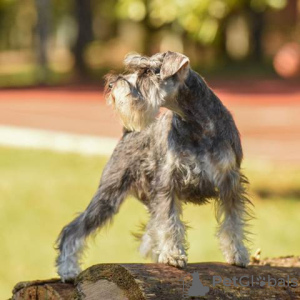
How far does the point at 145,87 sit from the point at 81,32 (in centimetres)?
3554

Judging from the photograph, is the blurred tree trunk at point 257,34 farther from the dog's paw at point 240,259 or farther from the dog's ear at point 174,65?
the dog's ear at point 174,65

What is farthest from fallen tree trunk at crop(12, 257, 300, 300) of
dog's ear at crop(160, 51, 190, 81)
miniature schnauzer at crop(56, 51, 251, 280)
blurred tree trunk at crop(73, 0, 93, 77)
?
blurred tree trunk at crop(73, 0, 93, 77)

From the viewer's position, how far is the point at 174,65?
6336 millimetres

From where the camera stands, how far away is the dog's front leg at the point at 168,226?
6.35m

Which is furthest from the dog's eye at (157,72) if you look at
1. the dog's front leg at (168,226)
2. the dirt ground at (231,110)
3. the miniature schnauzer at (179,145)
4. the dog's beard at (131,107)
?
the dirt ground at (231,110)

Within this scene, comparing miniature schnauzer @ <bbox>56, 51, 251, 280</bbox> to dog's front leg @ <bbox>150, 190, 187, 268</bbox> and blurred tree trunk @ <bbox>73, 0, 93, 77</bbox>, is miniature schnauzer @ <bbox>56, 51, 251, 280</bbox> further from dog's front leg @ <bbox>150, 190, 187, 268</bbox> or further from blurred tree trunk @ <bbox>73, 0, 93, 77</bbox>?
blurred tree trunk @ <bbox>73, 0, 93, 77</bbox>

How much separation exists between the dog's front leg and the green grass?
11.3ft

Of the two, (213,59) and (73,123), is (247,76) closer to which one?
(213,59)

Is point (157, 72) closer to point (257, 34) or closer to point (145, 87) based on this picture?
point (145, 87)

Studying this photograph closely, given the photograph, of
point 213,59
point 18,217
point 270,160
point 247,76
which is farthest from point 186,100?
point 213,59

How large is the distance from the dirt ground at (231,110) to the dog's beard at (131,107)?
12.2m

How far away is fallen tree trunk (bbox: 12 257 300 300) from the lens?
5688mm

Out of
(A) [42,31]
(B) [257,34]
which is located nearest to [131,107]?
(A) [42,31]

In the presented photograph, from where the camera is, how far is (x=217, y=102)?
255 inches
